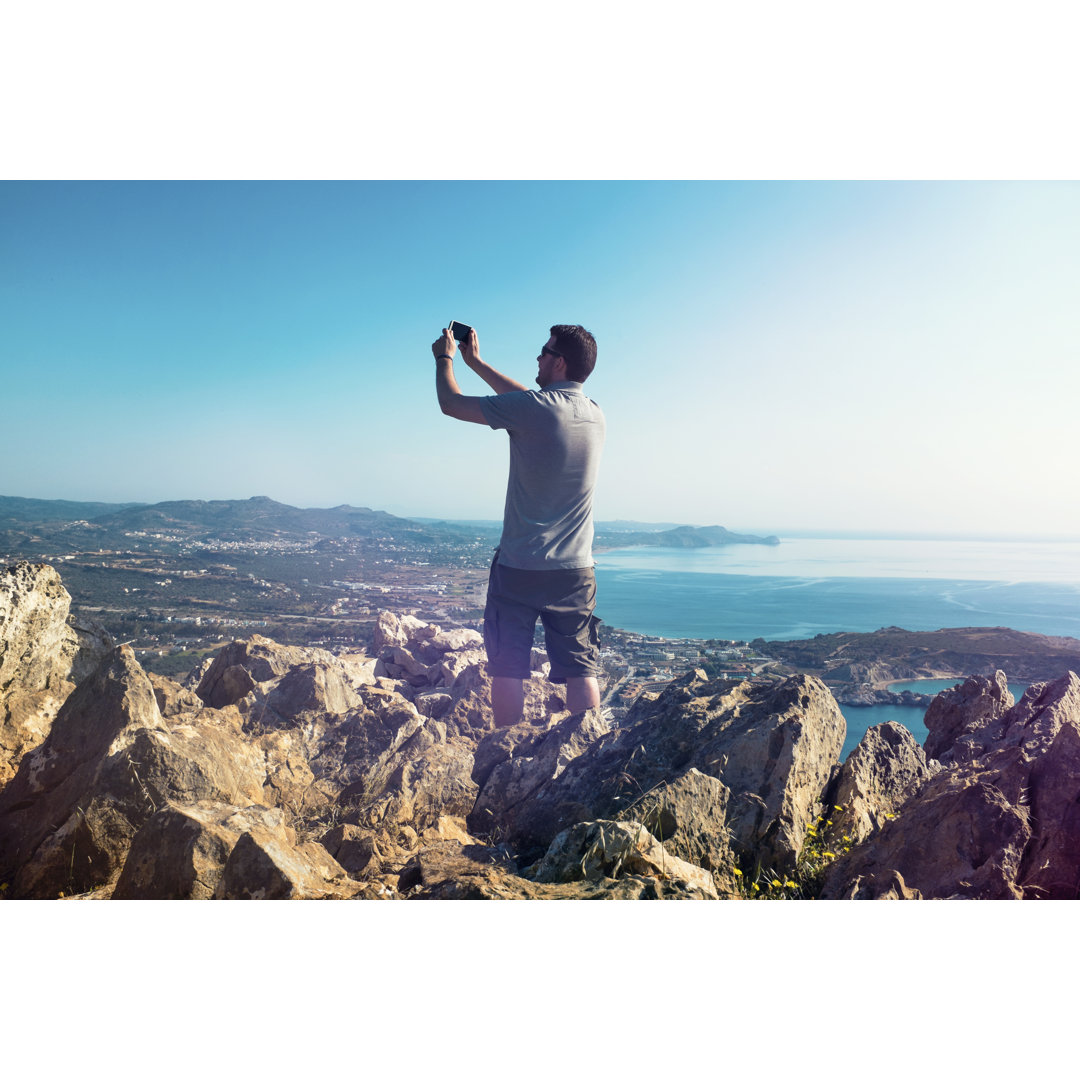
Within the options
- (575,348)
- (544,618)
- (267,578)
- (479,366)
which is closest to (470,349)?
(479,366)

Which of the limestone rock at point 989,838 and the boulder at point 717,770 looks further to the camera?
the boulder at point 717,770

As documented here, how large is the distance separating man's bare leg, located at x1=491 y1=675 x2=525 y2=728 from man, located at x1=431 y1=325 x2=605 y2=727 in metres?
0.12

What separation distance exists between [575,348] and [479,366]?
53 cm

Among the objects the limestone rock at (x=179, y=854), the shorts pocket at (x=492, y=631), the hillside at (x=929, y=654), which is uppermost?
the shorts pocket at (x=492, y=631)

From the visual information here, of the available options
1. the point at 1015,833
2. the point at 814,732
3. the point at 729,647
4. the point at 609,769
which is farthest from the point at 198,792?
the point at 729,647

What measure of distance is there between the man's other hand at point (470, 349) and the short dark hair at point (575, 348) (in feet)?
1.40

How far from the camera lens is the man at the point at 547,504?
293cm

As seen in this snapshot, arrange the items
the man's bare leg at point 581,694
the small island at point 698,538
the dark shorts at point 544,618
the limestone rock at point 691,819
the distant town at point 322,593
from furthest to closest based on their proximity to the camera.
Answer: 1. the small island at point 698,538
2. the distant town at point 322,593
3. the man's bare leg at point 581,694
4. the dark shorts at point 544,618
5. the limestone rock at point 691,819

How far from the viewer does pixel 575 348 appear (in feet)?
10.2

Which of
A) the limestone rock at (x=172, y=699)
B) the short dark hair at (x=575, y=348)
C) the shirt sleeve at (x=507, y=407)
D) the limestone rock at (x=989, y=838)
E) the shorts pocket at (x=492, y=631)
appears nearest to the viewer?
the limestone rock at (x=989, y=838)

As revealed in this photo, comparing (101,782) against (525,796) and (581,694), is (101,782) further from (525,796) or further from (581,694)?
(581,694)

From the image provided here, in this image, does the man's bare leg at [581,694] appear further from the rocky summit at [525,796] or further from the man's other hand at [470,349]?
the man's other hand at [470,349]

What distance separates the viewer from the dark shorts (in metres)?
3.35

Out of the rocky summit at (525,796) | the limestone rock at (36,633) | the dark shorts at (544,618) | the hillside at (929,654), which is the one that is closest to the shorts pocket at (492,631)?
the dark shorts at (544,618)
